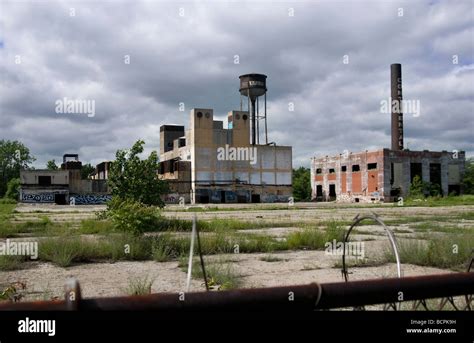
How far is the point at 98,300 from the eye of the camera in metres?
2.44

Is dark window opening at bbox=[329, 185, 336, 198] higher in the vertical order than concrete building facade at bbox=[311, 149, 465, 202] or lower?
lower

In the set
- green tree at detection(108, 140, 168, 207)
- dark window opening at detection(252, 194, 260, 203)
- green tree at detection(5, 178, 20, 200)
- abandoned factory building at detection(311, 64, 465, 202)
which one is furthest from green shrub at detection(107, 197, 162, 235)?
green tree at detection(5, 178, 20, 200)

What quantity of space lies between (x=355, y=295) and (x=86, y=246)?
34.1ft

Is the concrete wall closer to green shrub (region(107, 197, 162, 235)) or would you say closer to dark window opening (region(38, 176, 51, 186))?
dark window opening (region(38, 176, 51, 186))

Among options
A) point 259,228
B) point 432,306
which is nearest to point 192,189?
point 259,228

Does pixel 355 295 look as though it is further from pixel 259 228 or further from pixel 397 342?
pixel 259 228

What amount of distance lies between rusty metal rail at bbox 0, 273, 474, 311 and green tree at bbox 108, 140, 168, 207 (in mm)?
17926

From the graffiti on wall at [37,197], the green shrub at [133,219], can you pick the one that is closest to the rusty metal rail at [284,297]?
the green shrub at [133,219]

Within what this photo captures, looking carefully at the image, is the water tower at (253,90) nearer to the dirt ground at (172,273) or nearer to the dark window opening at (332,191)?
the dark window opening at (332,191)

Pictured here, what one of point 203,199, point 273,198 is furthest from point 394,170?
point 203,199

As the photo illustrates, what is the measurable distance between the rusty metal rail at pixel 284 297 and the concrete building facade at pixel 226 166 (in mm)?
66096

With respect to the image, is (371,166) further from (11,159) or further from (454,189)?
(11,159)

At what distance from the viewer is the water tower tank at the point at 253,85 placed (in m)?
75.1

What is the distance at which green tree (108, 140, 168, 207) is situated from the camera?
66.6 ft
